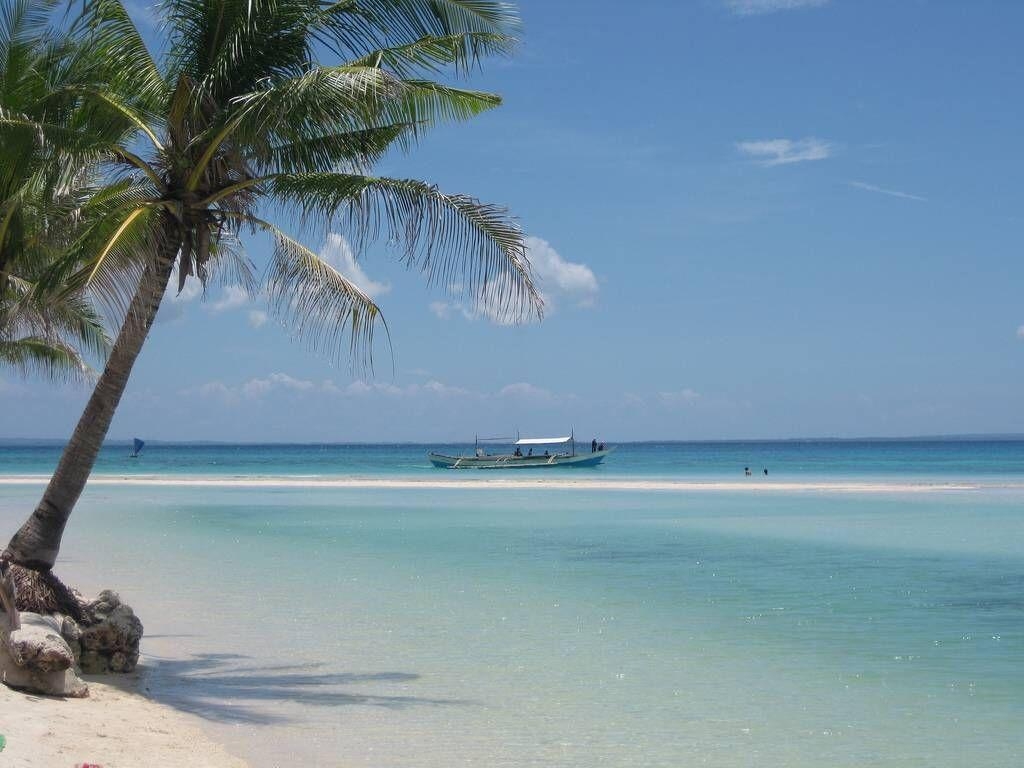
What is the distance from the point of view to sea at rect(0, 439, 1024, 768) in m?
6.86

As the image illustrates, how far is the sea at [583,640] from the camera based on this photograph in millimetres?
6855

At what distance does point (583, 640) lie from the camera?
10023mm

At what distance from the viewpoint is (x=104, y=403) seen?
8523 millimetres

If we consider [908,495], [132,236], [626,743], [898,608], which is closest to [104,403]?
[132,236]

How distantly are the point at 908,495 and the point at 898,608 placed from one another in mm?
25423

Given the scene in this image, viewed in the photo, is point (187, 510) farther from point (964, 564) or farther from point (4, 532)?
point (964, 564)

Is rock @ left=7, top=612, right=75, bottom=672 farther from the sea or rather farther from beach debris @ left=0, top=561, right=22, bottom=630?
the sea

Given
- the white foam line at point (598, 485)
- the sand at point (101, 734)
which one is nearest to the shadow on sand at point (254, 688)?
the sand at point (101, 734)

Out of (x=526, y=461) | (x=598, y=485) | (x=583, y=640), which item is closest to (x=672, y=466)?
(x=526, y=461)

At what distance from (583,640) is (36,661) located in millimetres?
4831

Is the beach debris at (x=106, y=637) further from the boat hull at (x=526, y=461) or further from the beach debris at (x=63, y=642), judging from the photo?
the boat hull at (x=526, y=461)

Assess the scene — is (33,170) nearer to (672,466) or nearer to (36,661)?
(36,661)

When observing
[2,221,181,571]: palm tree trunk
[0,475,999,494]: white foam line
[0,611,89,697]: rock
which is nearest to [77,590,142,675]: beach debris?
[2,221,181,571]: palm tree trunk

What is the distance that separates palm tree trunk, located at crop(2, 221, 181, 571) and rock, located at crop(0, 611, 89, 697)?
1.19 meters
